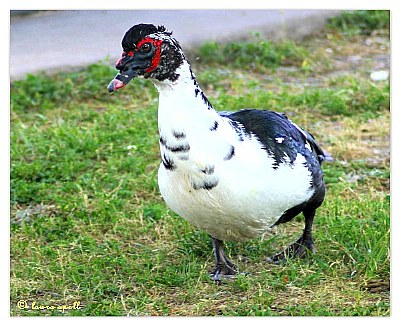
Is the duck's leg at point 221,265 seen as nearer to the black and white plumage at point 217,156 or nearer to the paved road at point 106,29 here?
the black and white plumage at point 217,156

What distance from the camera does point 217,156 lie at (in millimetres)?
3201

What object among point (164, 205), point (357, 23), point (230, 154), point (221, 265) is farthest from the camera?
point (357, 23)

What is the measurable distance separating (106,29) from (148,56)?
3.56ft

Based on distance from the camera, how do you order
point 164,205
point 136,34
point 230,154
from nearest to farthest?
point 136,34 < point 230,154 < point 164,205

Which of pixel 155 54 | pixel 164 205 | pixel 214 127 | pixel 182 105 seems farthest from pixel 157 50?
pixel 164 205

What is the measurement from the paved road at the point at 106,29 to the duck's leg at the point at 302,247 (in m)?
0.98

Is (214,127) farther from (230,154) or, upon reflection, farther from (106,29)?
(106,29)

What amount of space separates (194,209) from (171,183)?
0.42 ft

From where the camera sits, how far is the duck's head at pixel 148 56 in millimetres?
3139

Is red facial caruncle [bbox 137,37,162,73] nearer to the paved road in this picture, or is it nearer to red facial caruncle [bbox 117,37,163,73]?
red facial caruncle [bbox 117,37,163,73]

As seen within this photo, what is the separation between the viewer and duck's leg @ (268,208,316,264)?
3.78m

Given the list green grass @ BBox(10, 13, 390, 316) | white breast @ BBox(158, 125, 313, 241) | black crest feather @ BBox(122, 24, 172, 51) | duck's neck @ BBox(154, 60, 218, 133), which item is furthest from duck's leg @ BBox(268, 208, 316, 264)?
black crest feather @ BBox(122, 24, 172, 51)

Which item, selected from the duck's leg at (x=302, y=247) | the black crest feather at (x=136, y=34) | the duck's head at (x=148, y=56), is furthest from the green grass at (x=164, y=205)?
the black crest feather at (x=136, y=34)
